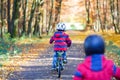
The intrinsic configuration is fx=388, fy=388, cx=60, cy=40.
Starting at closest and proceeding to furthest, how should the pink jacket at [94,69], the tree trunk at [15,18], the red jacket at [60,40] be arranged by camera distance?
the pink jacket at [94,69], the red jacket at [60,40], the tree trunk at [15,18]

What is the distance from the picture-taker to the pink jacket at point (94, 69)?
4.16 meters

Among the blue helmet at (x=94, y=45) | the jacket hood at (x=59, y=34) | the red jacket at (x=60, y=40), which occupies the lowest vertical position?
the red jacket at (x=60, y=40)

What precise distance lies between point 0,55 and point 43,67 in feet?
14.2

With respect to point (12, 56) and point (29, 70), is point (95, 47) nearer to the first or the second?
point (29, 70)

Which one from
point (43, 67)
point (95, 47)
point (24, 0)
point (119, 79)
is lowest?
point (43, 67)

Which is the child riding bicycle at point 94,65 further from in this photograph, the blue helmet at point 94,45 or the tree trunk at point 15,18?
the tree trunk at point 15,18

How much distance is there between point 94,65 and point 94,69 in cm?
5

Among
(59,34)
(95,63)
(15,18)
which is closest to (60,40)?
(59,34)

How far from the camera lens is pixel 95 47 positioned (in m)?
4.18

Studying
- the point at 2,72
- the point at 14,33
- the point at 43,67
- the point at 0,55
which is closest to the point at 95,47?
the point at 2,72

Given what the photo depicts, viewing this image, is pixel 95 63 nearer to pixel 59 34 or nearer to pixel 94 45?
pixel 94 45

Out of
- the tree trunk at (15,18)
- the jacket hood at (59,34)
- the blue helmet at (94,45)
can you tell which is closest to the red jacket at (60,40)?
the jacket hood at (59,34)

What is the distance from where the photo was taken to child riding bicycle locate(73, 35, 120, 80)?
164 inches

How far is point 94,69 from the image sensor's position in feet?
13.7
